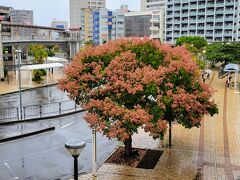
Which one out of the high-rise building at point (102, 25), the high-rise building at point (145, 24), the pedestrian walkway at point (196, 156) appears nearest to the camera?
the pedestrian walkway at point (196, 156)

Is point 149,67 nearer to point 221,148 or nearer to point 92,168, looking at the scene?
point 92,168

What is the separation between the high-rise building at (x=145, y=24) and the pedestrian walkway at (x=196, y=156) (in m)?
78.0

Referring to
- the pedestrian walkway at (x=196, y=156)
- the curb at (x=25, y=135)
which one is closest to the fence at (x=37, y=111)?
the curb at (x=25, y=135)

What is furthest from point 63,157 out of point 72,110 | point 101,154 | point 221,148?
point 72,110

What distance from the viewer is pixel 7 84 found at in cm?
3853

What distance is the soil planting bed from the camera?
562 inches

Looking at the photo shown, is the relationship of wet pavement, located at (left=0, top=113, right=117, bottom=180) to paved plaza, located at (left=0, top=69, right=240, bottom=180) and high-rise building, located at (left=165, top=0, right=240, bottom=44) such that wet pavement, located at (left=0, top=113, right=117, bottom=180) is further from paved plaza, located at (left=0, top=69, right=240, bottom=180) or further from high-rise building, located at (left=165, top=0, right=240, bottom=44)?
high-rise building, located at (left=165, top=0, right=240, bottom=44)

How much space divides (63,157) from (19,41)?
43974 mm

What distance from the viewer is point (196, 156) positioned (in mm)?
15352

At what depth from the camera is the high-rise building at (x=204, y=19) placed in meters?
88.2

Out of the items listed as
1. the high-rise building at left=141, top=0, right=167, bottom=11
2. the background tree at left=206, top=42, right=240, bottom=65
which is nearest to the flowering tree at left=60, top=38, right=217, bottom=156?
the background tree at left=206, top=42, right=240, bottom=65

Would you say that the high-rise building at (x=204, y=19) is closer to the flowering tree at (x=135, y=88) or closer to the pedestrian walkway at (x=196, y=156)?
the pedestrian walkway at (x=196, y=156)

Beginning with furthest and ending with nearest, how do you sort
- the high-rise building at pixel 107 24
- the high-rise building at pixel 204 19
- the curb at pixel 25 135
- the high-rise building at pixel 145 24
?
the high-rise building at pixel 107 24 < the high-rise building at pixel 145 24 < the high-rise building at pixel 204 19 < the curb at pixel 25 135

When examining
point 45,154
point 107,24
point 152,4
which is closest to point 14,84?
point 45,154
